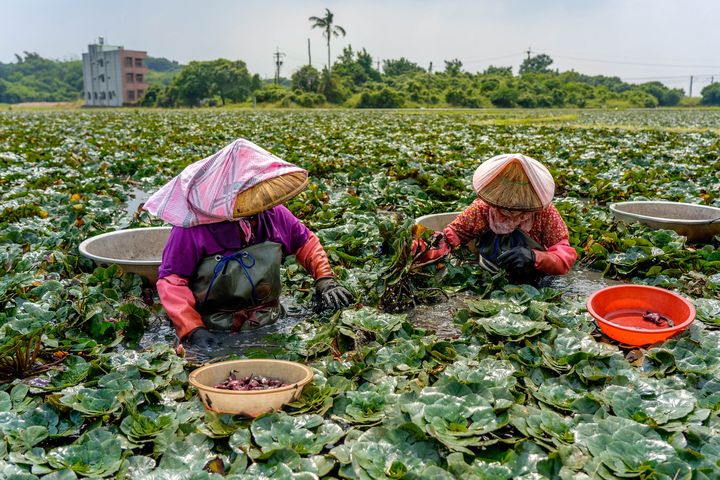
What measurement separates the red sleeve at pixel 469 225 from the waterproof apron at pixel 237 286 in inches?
52.9

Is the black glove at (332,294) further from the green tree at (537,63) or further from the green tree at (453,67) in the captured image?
the green tree at (537,63)

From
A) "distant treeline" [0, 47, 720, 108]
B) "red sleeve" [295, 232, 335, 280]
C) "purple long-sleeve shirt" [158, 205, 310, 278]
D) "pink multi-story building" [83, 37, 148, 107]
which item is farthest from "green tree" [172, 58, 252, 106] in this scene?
"purple long-sleeve shirt" [158, 205, 310, 278]

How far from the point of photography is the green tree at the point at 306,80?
5303 cm

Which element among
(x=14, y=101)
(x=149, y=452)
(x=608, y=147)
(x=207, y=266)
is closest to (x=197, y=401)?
(x=149, y=452)

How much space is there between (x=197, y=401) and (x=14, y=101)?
107m

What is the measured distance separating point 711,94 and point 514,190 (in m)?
71.2

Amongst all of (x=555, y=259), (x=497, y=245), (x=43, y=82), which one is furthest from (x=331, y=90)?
(x=43, y=82)

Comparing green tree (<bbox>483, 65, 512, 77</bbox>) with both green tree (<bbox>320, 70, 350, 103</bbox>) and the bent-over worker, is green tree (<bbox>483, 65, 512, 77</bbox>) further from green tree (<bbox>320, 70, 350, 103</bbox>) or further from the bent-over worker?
the bent-over worker

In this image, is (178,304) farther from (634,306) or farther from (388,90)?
(388,90)

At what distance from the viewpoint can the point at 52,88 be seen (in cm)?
10106

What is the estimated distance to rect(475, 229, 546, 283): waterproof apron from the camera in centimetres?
390

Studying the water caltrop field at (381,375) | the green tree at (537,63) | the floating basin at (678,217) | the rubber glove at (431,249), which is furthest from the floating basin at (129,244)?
the green tree at (537,63)

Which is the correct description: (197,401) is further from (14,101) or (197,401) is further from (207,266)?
(14,101)

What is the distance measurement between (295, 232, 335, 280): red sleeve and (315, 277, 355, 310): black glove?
54mm
